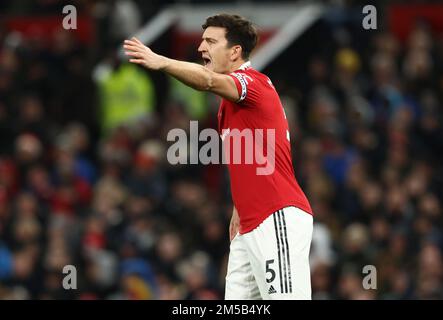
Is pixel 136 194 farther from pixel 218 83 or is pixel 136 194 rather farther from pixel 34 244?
pixel 218 83

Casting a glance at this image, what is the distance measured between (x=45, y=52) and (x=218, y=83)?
876 centimetres

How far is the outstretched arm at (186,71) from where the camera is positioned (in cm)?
840

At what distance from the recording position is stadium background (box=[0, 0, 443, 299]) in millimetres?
13945

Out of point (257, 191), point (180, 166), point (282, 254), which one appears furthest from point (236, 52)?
point (180, 166)

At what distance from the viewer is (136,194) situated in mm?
15281

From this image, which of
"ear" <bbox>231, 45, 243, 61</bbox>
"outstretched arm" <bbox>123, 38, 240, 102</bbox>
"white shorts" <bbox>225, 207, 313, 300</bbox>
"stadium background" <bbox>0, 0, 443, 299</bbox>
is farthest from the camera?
"stadium background" <bbox>0, 0, 443, 299</bbox>

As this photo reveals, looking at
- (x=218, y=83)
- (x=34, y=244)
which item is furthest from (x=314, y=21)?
(x=218, y=83)

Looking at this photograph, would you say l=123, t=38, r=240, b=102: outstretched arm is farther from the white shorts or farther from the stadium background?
the stadium background

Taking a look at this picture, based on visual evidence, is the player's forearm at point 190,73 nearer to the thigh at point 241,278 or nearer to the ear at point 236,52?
the ear at point 236,52

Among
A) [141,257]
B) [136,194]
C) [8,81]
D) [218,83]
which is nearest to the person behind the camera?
[218,83]

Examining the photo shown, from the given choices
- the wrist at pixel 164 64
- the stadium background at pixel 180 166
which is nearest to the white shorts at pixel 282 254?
the wrist at pixel 164 64

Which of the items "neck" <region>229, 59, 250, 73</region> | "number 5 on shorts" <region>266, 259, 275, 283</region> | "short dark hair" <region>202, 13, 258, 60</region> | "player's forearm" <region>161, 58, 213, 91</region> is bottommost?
"number 5 on shorts" <region>266, 259, 275, 283</region>

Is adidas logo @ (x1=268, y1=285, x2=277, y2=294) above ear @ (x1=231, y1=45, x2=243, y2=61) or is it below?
below

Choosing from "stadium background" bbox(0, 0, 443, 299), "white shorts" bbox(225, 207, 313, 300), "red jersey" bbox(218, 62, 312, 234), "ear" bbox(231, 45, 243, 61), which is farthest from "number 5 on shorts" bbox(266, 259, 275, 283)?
"stadium background" bbox(0, 0, 443, 299)
